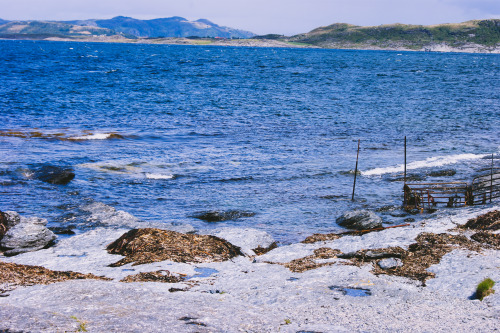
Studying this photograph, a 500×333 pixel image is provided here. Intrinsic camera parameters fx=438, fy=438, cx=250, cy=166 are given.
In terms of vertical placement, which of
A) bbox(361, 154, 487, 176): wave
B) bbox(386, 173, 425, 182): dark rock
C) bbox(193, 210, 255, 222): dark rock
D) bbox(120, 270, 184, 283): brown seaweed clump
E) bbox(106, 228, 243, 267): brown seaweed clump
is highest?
bbox(120, 270, 184, 283): brown seaweed clump

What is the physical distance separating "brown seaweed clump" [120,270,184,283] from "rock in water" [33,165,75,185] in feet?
42.9

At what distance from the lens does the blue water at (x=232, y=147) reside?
61.2 feet

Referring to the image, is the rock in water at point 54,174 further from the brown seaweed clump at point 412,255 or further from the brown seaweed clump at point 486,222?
the brown seaweed clump at point 486,222

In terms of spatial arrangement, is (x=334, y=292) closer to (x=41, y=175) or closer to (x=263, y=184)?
(x=263, y=184)

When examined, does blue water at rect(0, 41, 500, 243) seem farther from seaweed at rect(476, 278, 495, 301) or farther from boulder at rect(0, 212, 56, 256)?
seaweed at rect(476, 278, 495, 301)

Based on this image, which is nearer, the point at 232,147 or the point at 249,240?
the point at 249,240

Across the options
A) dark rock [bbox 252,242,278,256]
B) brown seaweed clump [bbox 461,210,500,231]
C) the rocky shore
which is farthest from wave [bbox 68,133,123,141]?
brown seaweed clump [bbox 461,210,500,231]

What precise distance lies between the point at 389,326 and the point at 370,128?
1318 inches

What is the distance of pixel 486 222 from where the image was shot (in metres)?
12.2

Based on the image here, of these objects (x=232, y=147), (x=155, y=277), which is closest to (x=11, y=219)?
(x=155, y=277)

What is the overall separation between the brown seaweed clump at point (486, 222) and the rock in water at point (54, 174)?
17.2 m

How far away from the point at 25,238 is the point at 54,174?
9.77m

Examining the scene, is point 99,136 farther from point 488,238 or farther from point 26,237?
point 488,238

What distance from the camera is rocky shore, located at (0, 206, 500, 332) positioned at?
664 centimetres
